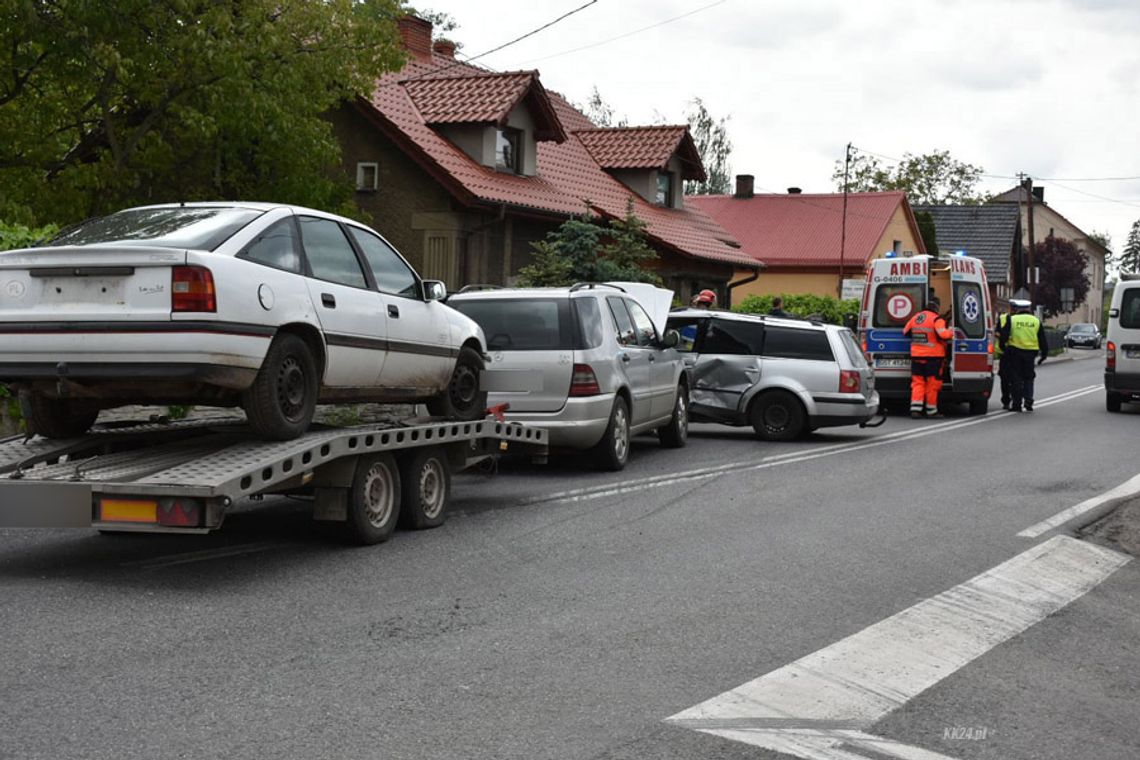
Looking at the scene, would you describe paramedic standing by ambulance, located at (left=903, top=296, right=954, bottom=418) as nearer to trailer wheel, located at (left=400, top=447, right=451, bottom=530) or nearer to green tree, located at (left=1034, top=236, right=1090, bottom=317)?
trailer wheel, located at (left=400, top=447, right=451, bottom=530)

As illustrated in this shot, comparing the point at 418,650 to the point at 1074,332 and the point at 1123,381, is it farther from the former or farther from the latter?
the point at 1074,332

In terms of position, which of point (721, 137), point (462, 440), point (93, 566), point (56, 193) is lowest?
point (93, 566)

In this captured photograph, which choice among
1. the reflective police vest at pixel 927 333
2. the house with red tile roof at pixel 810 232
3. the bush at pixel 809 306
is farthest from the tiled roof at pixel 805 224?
the reflective police vest at pixel 927 333

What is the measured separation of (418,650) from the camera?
20.0ft

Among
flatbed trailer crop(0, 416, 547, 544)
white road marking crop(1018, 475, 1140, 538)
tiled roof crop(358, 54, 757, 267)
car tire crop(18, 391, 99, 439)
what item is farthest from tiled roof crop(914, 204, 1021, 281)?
car tire crop(18, 391, 99, 439)

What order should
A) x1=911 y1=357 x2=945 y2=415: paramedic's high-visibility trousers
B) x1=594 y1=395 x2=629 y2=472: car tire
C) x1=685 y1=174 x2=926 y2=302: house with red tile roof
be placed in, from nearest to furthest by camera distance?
x1=594 y1=395 x2=629 y2=472: car tire
x1=911 y1=357 x2=945 y2=415: paramedic's high-visibility trousers
x1=685 y1=174 x2=926 y2=302: house with red tile roof

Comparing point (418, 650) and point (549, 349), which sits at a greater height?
point (549, 349)

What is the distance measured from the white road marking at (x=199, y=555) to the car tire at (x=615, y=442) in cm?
465

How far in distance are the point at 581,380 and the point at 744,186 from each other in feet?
172

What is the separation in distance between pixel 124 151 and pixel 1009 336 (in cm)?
1481

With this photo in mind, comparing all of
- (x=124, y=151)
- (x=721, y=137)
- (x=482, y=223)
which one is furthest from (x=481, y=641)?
(x=721, y=137)

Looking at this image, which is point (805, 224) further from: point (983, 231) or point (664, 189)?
point (664, 189)

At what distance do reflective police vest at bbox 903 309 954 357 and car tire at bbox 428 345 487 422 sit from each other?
12097 millimetres

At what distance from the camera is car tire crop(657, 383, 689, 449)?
15633mm
